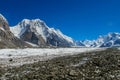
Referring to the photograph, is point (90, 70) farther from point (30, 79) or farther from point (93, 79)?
point (30, 79)

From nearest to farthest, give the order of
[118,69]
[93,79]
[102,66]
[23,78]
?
[93,79], [23,78], [118,69], [102,66]

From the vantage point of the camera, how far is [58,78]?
20.3m

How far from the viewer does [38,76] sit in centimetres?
2147

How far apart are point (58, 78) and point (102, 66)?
22.5 feet

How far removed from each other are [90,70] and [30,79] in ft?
19.6

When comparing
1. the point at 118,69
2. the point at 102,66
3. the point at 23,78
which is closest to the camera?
the point at 23,78

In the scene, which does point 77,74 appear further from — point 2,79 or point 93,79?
point 2,79

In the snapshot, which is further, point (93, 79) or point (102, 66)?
point (102, 66)

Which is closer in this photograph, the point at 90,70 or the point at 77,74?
the point at 77,74

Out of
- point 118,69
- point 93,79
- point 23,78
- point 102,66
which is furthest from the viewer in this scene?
point 102,66

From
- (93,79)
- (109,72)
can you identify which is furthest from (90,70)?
(93,79)

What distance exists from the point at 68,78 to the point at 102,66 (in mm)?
6521

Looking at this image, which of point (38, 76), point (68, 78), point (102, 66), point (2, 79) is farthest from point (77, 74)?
point (2, 79)

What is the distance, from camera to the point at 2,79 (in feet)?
71.2
